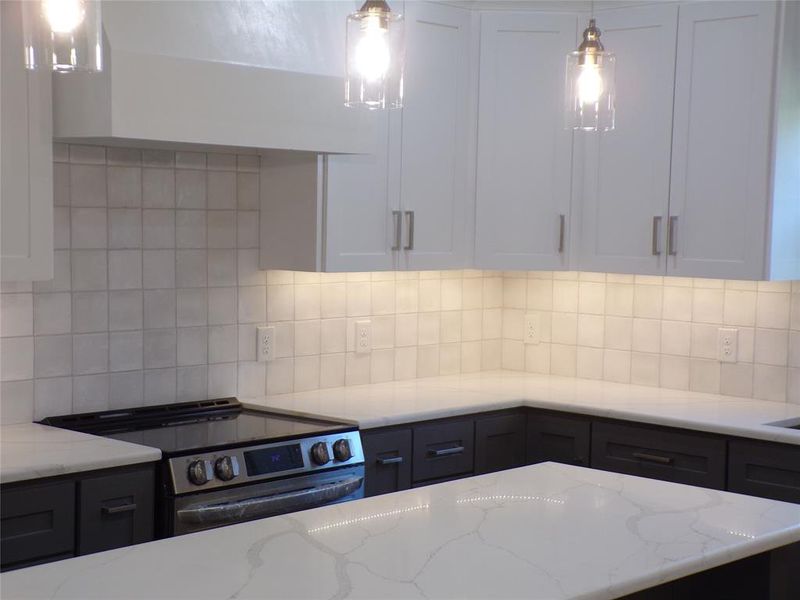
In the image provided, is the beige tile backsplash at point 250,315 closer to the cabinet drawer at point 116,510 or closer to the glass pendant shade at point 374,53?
the cabinet drawer at point 116,510

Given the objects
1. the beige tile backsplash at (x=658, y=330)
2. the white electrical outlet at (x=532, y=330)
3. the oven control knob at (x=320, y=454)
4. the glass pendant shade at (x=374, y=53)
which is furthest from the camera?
the white electrical outlet at (x=532, y=330)

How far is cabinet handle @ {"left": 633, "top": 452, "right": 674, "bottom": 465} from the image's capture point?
3666mm

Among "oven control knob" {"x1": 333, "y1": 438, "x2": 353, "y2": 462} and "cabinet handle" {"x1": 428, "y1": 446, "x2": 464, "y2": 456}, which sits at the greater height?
"oven control knob" {"x1": 333, "y1": 438, "x2": 353, "y2": 462}

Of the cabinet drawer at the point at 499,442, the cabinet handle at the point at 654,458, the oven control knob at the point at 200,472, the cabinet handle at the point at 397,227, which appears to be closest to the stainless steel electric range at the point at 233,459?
the oven control knob at the point at 200,472

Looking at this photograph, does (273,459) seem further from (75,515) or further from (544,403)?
(544,403)

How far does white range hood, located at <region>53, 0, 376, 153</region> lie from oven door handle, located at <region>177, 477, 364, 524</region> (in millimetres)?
1072

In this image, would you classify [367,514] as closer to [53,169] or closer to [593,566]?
[593,566]

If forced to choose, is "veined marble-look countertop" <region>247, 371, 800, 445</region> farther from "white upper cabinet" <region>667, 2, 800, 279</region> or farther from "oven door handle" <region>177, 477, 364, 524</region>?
"white upper cabinet" <region>667, 2, 800, 279</region>

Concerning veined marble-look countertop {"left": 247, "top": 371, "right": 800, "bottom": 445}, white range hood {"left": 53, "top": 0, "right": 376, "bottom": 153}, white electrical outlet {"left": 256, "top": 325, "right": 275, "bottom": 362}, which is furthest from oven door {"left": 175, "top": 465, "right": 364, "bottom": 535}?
white range hood {"left": 53, "top": 0, "right": 376, "bottom": 153}

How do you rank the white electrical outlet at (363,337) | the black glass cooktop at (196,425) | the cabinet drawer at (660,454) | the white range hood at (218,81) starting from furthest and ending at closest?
the white electrical outlet at (363,337)
the cabinet drawer at (660,454)
the black glass cooktop at (196,425)
the white range hood at (218,81)

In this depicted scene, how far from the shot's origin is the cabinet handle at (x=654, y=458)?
3.67 m

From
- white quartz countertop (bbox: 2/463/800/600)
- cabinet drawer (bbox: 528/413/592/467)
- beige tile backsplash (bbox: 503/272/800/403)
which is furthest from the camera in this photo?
beige tile backsplash (bbox: 503/272/800/403)

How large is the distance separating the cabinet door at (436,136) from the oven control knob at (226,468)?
1133 millimetres

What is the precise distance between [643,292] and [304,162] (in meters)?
1.54
